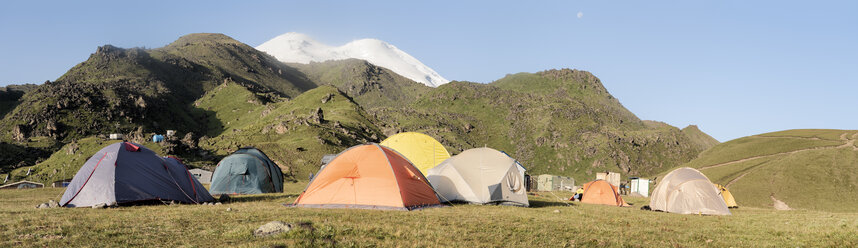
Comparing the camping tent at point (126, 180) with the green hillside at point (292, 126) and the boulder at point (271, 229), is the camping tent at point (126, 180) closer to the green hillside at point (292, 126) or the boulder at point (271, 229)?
the boulder at point (271, 229)

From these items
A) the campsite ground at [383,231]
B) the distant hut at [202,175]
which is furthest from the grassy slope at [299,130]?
the campsite ground at [383,231]

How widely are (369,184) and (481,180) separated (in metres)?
6.53

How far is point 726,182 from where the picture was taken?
42.2 meters

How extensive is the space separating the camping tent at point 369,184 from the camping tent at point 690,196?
474 inches

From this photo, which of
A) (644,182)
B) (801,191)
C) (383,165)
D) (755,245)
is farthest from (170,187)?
(644,182)

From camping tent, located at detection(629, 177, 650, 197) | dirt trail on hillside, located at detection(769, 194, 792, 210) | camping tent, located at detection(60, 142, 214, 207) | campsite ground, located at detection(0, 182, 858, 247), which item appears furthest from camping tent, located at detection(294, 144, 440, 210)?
camping tent, located at detection(629, 177, 650, 197)

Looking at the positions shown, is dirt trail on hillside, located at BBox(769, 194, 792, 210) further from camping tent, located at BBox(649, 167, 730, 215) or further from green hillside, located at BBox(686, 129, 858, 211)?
camping tent, located at BBox(649, 167, 730, 215)

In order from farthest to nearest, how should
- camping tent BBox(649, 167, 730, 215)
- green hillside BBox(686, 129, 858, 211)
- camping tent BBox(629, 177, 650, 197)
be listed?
camping tent BBox(629, 177, 650, 197), green hillside BBox(686, 129, 858, 211), camping tent BBox(649, 167, 730, 215)

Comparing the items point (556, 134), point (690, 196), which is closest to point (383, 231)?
point (690, 196)

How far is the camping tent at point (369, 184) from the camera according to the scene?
1697 cm

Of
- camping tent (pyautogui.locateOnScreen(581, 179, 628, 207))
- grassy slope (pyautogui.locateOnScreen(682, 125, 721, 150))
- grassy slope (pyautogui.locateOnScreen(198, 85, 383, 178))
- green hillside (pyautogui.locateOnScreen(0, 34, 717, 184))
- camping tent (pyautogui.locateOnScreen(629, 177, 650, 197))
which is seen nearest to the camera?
camping tent (pyautogui.locateOnScreen(581, 179, 628, 207))

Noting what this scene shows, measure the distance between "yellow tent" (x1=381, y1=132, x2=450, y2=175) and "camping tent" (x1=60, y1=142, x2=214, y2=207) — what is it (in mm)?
14620

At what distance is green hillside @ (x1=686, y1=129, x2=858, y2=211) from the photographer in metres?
34.8

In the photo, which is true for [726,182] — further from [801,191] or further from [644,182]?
[644,182]
